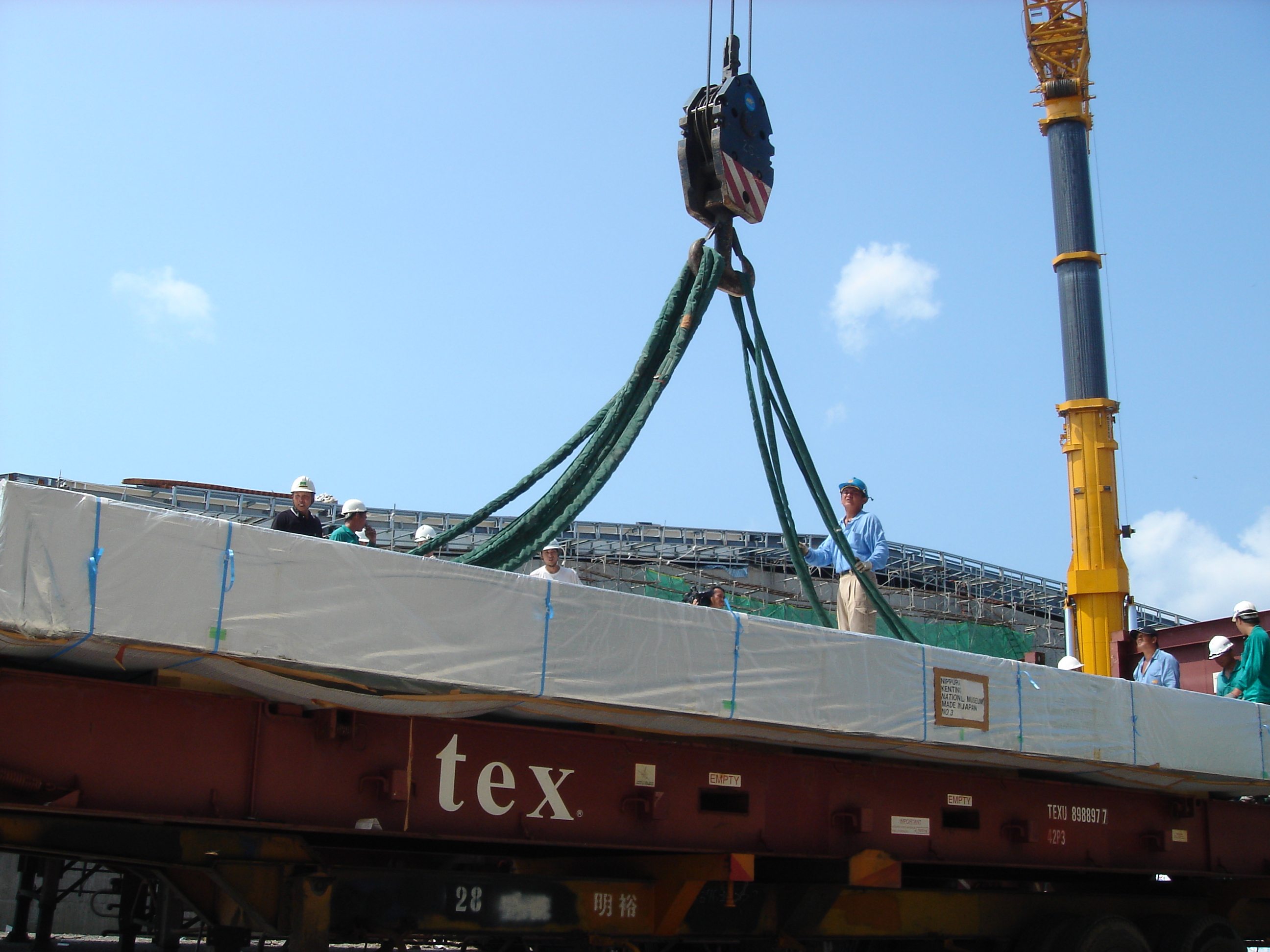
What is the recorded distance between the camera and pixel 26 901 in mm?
9000

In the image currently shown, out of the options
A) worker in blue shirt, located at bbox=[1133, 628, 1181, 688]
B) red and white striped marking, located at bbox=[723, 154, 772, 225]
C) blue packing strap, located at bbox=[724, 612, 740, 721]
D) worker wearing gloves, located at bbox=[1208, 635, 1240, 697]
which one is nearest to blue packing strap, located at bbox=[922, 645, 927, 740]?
blue packing strap, located at bbox=[724, 612, 740, 721]

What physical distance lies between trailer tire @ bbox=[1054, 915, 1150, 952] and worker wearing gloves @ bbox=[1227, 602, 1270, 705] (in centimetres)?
209

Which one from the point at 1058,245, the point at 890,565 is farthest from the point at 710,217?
the point at 890,565

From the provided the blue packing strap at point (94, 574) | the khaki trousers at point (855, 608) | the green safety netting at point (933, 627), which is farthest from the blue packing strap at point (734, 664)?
the green safety netting at point (933, 627)

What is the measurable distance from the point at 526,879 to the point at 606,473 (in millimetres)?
2032

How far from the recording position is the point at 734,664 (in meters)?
5.21

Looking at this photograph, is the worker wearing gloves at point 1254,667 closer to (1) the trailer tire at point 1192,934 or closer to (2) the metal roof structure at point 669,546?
(1) the trailer tire at point 1192,934

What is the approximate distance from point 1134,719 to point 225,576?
18.0ft

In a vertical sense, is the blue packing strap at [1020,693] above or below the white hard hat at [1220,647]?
below

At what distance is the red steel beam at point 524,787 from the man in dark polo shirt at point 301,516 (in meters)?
2.89

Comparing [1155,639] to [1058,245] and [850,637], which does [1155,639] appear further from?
[1058,245]

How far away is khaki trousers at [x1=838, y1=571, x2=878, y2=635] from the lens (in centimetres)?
776

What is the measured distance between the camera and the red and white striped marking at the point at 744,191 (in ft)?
22.1

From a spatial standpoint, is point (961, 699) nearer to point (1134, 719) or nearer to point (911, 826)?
point (911, 826)
